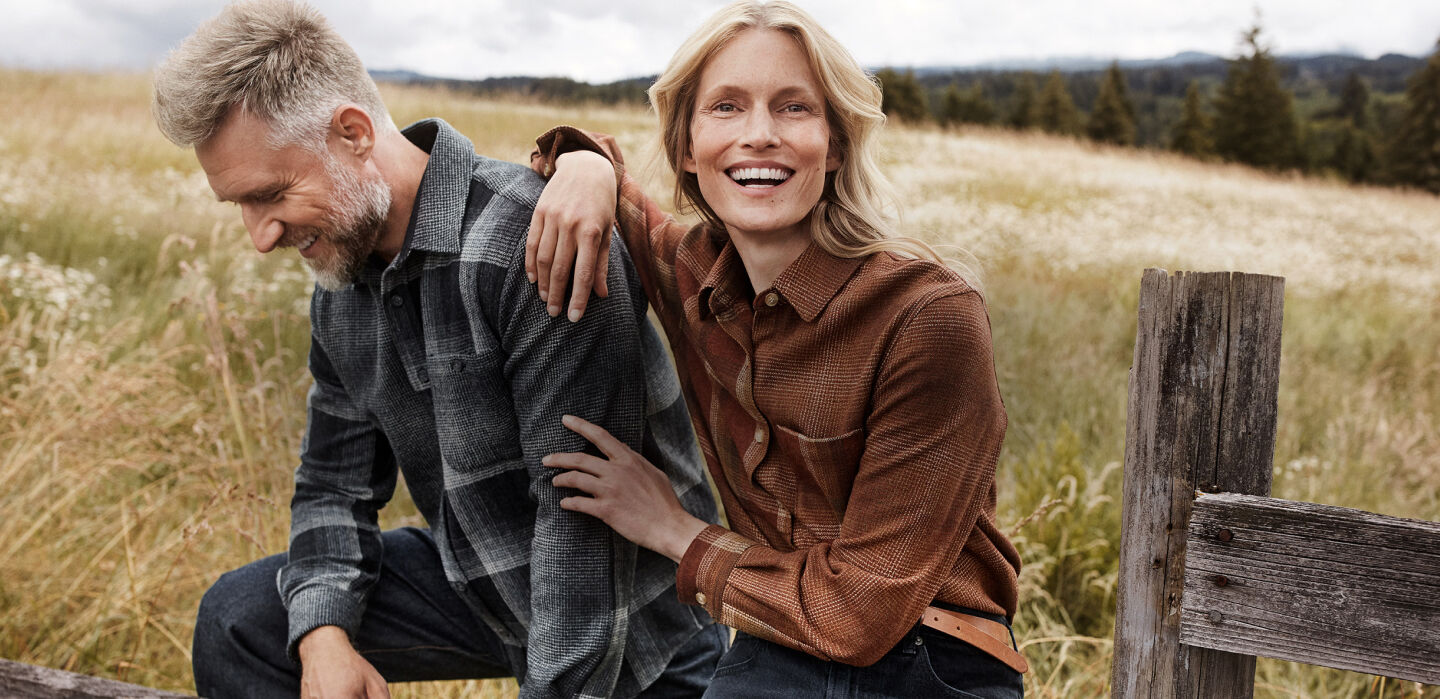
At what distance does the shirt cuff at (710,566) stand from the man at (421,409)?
0.75 ft

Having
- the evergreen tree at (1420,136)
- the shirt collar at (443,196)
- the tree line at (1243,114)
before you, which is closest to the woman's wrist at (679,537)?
the shirt collar at (443,196)

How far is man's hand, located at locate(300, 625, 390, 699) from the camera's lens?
2.04 metres

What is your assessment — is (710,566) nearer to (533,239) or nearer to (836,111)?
(533,239)

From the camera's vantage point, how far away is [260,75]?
192 centimetres

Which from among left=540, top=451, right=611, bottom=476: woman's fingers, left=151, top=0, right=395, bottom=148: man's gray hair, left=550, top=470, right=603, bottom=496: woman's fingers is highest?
left=151, top=0, right=395, bottom=148: man's gray hair

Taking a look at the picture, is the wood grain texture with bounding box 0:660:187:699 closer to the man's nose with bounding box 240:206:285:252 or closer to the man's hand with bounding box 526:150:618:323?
the man's nose with bounding box 240:206:285:252

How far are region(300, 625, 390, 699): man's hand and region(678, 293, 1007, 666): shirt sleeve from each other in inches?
39.2

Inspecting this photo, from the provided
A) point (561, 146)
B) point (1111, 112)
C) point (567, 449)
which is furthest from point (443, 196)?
point (1111, 112)

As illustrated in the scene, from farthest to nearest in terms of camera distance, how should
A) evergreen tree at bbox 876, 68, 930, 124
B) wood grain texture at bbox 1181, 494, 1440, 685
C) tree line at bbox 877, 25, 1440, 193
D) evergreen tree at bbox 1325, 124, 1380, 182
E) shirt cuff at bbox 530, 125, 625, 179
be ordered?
evergreen tree at bbox 876, 68, 930, 124, evergreen tree at bbox 1325, 124, 1380, 182, tree line at bbox 877, 25, 1440, 193, shirt cuff at bbox 530, 125, 625, 179, wood grain texture at bbox 1181, 494, 1440, 685

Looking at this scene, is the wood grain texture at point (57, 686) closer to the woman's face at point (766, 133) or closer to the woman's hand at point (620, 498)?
the woman's hand at point (620, 498)

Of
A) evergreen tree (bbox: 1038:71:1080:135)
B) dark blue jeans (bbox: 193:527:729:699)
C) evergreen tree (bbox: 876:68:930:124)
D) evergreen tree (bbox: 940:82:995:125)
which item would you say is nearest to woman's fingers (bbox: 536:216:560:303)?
dark blue jeans (bbox: 193:527:729:699)

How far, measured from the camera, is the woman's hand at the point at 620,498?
6.04ft

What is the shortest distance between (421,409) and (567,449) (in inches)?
17.0

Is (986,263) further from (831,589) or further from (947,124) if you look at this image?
(947,124)
